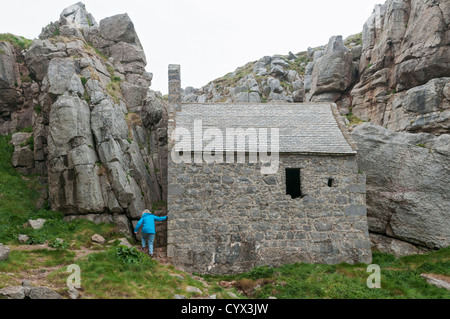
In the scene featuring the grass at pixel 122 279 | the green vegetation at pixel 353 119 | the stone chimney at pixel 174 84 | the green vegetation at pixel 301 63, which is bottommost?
the grass at pixel 122 279

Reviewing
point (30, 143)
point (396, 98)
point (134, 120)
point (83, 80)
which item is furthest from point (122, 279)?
A: point (396, 98)

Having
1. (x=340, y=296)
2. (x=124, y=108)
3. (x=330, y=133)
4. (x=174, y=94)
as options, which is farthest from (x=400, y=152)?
(x=124, y=108)

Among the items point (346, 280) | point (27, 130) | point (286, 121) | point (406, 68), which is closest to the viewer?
point (346, 280)

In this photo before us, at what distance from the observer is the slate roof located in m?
16.5

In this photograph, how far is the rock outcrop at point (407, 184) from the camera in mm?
16453

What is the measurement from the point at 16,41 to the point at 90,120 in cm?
1386

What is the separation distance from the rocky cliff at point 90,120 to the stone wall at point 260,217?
340 cm

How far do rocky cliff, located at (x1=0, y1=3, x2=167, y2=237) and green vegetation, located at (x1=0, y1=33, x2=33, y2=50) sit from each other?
0.90m

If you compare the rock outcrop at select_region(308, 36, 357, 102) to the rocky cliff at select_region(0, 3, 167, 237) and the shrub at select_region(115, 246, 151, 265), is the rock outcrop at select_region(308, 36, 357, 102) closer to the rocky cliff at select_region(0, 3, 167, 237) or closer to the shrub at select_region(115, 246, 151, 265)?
the rocky cliff at select_region(0, 3, 167, 237)

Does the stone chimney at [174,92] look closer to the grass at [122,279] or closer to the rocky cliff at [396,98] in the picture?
the grass at [122,279]

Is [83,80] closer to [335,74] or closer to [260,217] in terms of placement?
[260,217]

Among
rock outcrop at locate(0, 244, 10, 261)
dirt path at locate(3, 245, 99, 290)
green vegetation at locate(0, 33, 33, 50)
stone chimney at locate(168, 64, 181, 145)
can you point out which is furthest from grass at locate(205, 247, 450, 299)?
green vegetation at locate(0, 33, 33, 50)

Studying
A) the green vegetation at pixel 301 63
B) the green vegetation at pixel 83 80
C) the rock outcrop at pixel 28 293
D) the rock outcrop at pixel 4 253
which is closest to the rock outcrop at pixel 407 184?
the rock outcrop at pixel 28 293

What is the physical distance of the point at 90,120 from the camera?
18.0m
